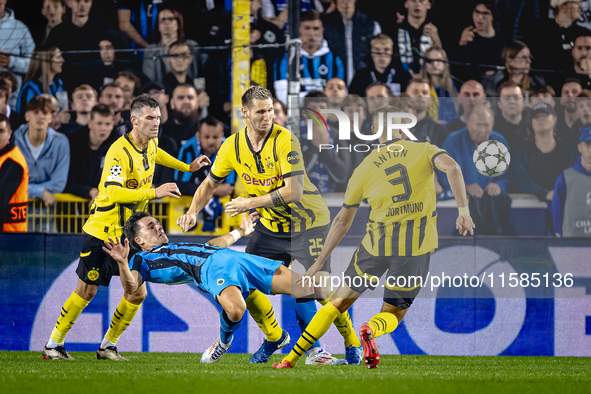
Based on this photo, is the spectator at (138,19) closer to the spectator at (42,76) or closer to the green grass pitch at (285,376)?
the spectator at (42,76)

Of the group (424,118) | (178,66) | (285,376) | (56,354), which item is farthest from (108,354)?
(424,118)

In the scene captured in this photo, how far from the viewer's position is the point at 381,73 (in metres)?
6.90

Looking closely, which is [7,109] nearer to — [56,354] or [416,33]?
[56,354]

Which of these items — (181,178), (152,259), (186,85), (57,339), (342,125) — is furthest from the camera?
(186,85)

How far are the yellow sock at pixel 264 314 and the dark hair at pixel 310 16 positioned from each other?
11.9 feet

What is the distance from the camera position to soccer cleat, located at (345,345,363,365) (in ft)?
17.0

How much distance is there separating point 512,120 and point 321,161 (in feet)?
6.92

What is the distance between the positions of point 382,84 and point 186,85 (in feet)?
7.24

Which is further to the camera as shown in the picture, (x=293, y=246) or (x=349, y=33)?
(x=349, y=33)

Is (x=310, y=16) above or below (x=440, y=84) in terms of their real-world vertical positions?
above

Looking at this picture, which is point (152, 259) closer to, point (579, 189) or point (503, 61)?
point (579, 189)

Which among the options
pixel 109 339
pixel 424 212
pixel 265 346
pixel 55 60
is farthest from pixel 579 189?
pixel 55 60

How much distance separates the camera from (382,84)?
679 centimetres

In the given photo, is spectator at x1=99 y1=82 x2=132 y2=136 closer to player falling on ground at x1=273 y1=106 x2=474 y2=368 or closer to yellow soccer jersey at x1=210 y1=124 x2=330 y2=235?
yellow soccer jersey at x1=210 y1=124 x2=330 y2=235
